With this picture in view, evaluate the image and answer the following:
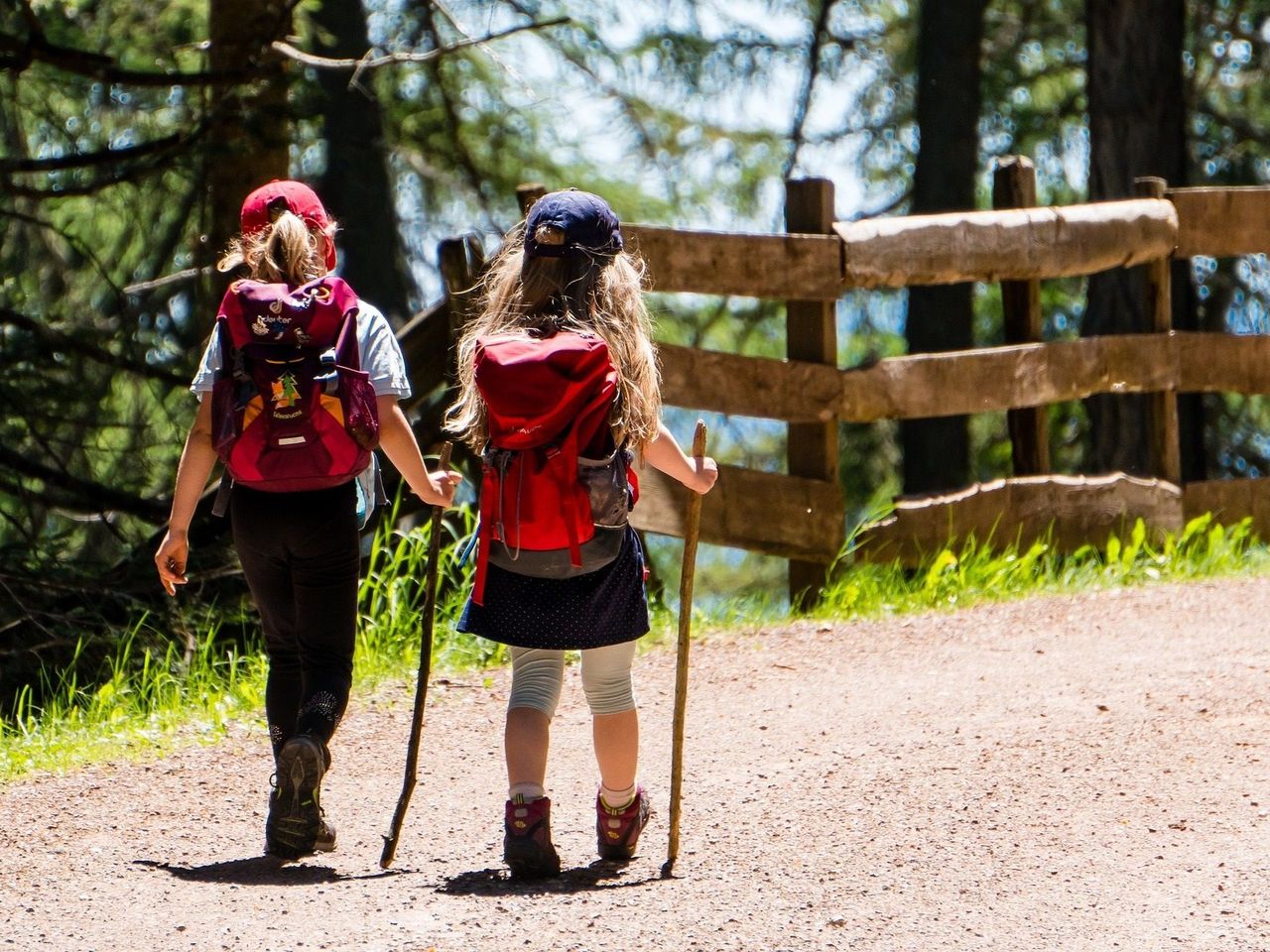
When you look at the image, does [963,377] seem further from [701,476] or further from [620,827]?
[620,827]

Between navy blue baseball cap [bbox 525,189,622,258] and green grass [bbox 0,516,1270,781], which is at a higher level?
navy blue baseball cap [bbox 525,189,622,258]

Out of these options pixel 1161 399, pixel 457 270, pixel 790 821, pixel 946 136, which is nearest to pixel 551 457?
pixel 790 821

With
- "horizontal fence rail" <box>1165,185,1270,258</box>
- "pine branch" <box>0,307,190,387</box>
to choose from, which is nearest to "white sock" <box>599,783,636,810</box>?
"pine branch" <box>0,307,190,387</box>

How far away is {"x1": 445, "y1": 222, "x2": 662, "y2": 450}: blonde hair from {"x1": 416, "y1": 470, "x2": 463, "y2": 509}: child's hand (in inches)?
7.3

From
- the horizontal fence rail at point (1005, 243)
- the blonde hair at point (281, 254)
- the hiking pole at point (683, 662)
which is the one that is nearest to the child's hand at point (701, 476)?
the hiking pole at point (683, 662)

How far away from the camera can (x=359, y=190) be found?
45.0ft

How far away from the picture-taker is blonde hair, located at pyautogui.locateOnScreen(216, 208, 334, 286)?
3.98 metres

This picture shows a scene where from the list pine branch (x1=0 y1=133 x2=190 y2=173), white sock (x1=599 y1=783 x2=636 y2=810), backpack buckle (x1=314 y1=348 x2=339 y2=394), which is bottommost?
white sock (x1=599 y1=783 x2=636 y2=810)

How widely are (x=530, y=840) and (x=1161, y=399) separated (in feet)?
17.4

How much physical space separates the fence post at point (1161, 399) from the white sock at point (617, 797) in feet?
16.4

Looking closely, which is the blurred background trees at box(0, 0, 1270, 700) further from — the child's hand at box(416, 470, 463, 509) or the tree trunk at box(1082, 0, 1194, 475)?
the child's hand at box(416, 470, 463, 509)

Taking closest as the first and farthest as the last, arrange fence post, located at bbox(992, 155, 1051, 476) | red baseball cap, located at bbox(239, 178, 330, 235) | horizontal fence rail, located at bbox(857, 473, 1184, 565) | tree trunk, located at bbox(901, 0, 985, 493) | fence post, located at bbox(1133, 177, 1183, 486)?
red baseball cap, located at bbox(239, 178, 330, 235), horizontal fence rail, located at bbox(857, 473, 1184, 565), fence post, located at bbox(992, 155, 1051, 476), fence post, located at bbox(1133, 177, 1183, 486), tree trunk, located at bbox(901, 0, 985, 493)

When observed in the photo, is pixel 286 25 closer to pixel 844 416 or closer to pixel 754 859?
pixel 844 416

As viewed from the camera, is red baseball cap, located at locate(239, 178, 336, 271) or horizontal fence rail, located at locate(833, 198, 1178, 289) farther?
horizontal fence rail, located at locate(833, 198, 1178, 289)
